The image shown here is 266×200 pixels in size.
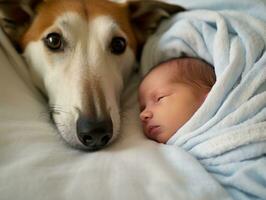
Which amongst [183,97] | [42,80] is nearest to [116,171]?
[183,97]

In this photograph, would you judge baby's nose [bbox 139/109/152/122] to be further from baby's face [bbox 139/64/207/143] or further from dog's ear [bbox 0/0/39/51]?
dog's ear [bbox 0/0/39/51]

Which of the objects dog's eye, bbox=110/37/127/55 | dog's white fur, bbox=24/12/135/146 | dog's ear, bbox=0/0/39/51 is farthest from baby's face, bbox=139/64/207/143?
dog's ear, bbox=0/0/39/51

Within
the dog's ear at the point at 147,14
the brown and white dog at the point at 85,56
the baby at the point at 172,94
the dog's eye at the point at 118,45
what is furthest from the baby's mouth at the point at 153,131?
the dog's ear at the point at 147,14

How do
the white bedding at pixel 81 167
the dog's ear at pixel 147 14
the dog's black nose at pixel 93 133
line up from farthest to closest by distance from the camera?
the dog's ear at pixel 147 14
the dog's black nose at pixel 93 133
the white bedding at pixel 81 167

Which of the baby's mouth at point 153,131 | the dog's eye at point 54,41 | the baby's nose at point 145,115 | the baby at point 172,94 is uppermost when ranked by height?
the dog's eye at point 54,41

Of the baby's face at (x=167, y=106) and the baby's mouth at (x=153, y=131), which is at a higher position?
the baby's face at (x=167, y=106)

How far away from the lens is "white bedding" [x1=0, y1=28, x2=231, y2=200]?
0.99 meters

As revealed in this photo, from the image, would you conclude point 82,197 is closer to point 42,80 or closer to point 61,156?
point 61,156

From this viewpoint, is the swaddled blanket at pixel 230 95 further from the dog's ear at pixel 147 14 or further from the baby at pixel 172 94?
the dog's ear at pixel 147 14

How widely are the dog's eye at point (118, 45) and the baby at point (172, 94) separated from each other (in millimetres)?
198

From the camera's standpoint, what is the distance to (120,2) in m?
1.83

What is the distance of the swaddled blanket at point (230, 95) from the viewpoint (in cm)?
105

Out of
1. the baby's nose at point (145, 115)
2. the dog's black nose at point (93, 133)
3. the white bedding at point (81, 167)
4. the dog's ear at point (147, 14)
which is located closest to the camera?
the white bedding at point (81, 167)

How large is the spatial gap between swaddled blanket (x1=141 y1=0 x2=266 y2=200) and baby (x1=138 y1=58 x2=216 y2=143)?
5cm
